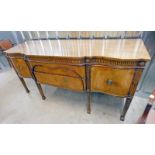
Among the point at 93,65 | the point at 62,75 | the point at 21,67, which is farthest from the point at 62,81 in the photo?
the point at 21,67

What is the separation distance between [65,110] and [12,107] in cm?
79

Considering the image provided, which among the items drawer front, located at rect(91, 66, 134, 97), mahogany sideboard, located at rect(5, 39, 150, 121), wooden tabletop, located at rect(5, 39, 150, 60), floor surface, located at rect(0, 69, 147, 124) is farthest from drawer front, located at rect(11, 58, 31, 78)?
drawer front, located at rect(91, 66, 134, 97)

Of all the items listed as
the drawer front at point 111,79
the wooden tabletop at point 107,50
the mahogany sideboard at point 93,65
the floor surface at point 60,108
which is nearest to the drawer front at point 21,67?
the mahogany sideboard at point 93,65

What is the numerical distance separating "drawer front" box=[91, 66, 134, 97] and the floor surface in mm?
446

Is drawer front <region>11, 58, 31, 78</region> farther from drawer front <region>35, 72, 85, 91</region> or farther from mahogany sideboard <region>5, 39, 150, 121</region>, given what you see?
drawer front <region>35, 72, 85, 91</region>

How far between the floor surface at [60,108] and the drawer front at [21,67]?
464 millimetres

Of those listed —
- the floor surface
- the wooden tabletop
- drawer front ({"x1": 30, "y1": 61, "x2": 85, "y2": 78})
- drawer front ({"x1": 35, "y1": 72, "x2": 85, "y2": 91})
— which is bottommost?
the floor surface

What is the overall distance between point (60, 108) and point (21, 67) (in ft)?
2.40

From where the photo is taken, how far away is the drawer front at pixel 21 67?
1.43m

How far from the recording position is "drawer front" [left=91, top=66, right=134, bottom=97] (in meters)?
1.03

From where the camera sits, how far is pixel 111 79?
1103 millimetres

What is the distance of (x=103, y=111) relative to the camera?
5.08 ft

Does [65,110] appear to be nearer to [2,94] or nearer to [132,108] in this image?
[132,108]

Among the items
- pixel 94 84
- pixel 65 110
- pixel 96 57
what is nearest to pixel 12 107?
pixel 65 110
